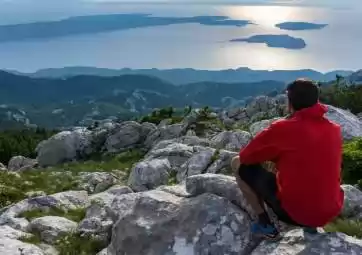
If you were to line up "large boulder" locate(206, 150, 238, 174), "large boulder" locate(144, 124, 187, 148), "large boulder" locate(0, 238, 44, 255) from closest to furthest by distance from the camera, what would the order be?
"large boulder" locate(0, 238, 44, 255) → "large boulder" locate(206, 150, 238, 174) → "large boulder" locate(144, 124, 187, 148)

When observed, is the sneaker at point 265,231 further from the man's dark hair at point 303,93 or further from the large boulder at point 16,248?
the large boulder at point 16,248

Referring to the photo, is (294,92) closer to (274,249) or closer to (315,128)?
(315,128)

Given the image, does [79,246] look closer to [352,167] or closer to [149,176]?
[352,167]

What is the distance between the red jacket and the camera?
378 inches

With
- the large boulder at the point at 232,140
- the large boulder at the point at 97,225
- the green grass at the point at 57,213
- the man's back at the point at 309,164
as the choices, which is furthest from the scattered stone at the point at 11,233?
the large boulder at the point at 232,140

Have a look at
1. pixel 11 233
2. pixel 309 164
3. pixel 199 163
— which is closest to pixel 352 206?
pixel 309 164

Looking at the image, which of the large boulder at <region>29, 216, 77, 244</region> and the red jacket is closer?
the red jacket

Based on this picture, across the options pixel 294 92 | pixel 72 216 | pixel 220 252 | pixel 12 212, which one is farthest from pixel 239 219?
pixel 12 212

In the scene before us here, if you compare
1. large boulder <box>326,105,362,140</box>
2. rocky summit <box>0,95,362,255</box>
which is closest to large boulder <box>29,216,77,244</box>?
rocky summit <box>0,95,362,255</box>

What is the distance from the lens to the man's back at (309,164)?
31.5 ft

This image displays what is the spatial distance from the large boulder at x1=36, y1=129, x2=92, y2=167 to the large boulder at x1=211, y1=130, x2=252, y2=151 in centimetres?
2558

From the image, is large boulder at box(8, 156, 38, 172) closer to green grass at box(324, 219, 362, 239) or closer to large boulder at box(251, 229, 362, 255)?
green grass at box(324, 219, 362, 239)

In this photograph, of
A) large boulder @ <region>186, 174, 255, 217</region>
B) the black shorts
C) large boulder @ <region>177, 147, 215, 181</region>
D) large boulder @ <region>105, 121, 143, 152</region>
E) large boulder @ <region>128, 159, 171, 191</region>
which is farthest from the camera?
large boulder @ <region>105, 121, 143, 152</region>

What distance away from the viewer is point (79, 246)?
14.0m
